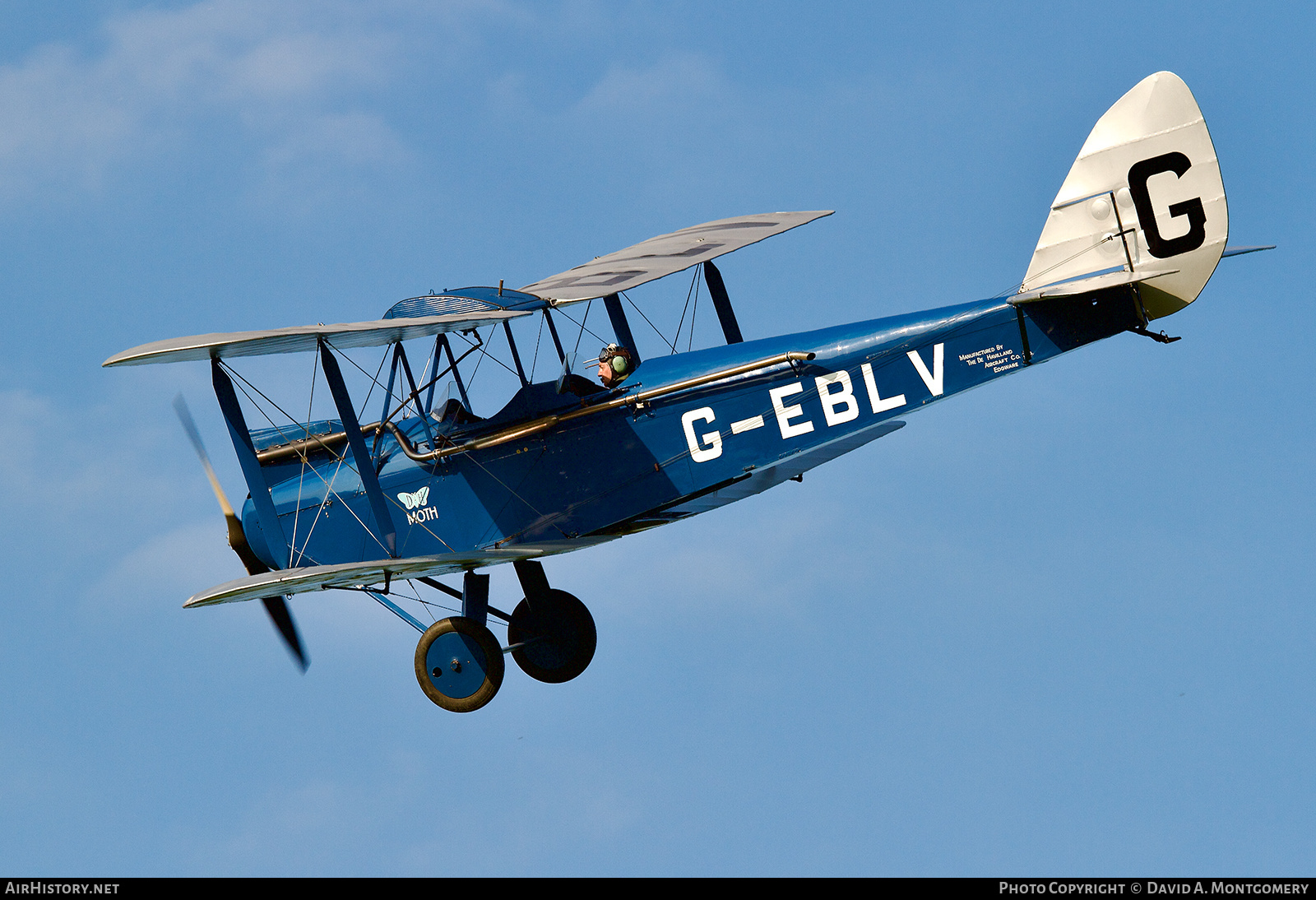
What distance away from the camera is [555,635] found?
13.6 metres

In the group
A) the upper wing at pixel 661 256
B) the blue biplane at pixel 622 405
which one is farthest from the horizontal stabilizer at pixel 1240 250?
the upper wing at pixel 661 256

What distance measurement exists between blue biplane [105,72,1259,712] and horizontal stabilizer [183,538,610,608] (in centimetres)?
3

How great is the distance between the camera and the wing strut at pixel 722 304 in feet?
44.9

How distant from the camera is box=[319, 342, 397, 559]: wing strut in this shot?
1152 centimetres

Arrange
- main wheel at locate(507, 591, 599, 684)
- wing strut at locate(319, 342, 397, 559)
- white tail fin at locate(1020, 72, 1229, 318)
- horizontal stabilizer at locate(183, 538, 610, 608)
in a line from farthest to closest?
main wheel at locate(507, 591, 599, 684) < wing strut at locate(319, 342, 397, 559) < horizontal stabilizer at locate(183, 538, 610, 608) < white tail fin at locate(1020, 72, 1229, 318)

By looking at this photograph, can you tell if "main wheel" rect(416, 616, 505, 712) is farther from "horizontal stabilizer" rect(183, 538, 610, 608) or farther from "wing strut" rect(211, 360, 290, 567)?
"wing strut" rect(211, 360, 290, 567)

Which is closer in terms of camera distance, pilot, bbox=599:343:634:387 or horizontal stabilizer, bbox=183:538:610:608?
horizontal stabilizer, bbox=183:538:610:608

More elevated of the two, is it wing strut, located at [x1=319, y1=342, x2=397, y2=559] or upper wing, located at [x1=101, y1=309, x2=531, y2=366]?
upper wing, located at [x1=101, y1=309, x2=531, y2=366]

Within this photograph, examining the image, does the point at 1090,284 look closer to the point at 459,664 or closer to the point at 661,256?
the point at 661,256

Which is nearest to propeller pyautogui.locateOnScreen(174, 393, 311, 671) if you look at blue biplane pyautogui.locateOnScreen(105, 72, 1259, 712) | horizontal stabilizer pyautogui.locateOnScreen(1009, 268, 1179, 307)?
blue biplane pyautogui.locateOnScreen(105, 72, 1259, 712)

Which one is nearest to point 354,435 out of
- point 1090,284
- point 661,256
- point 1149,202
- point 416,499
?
point 416,499

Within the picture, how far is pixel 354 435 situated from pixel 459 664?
2002 millimetres
